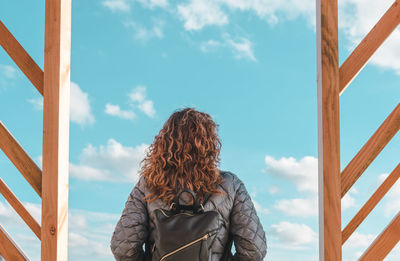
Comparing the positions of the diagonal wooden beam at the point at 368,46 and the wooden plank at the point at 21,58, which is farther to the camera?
the wooden plank at the point at 21,58

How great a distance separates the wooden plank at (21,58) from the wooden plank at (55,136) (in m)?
0.06

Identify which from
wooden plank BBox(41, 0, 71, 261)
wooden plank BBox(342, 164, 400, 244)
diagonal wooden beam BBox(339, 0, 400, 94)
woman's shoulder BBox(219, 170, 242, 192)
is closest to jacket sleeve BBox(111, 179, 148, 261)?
wooden plank BBox(41, 0, 71, 261)

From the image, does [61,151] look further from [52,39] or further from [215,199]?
[215,199]

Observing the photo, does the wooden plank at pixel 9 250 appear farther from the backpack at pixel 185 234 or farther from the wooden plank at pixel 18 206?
the backpack at pixel 185 234

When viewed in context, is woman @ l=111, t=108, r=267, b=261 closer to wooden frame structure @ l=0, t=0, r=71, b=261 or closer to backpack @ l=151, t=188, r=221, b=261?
backpack @ l=151, t=188, r=221, b=261

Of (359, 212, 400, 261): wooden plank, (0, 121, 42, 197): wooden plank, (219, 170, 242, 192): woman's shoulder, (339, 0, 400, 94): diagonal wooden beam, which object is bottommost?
(359, 212, 400, 261): wooden plank

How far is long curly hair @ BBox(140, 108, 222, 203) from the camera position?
193 centimetres

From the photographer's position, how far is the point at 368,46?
1966mm

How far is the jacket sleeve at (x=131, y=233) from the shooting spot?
1922mm

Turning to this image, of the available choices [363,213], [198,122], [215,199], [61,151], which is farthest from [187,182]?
[363,213]

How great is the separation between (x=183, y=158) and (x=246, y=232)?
419 mm

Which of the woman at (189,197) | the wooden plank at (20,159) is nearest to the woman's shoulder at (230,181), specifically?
the woman at (189,197)

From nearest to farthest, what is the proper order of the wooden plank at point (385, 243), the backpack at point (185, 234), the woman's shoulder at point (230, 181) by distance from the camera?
1. the backpack at point (185, 234)
2. the wooden plank at point (385, 243)
3. the woman's shoulder at point (230, 181)

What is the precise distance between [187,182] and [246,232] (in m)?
0.33
